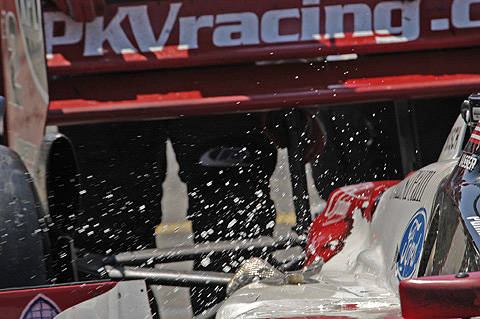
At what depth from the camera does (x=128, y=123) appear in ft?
13.9

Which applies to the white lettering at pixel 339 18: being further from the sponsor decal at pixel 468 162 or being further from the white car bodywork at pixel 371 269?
the sponsor decal at pixel 468 162

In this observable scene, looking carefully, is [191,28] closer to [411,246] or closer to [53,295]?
[411,246]

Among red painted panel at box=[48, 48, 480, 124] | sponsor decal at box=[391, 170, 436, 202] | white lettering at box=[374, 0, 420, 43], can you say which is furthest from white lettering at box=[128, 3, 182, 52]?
sponsor decal at box=[391, 170, 436, 202]

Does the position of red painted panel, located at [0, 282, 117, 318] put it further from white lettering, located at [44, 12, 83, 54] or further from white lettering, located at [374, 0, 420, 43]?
white lettering, located at [374, 0, 420, 43]

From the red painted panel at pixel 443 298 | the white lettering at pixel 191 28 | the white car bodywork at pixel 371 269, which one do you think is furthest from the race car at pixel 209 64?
the red painted panel at pixel 443 298

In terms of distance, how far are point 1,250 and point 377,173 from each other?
2.57 meters

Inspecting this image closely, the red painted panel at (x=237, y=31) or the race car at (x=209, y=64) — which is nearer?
the race car at (x=209, y=64)

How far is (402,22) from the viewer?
3.89 meters

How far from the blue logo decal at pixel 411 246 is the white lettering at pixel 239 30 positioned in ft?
5.92

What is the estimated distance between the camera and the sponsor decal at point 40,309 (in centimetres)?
193

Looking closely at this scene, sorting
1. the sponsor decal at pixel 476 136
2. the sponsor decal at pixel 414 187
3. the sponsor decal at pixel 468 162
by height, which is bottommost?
the sponsor decal at pixel 414 187

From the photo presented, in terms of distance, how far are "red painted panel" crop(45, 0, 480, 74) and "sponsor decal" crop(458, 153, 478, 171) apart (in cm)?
191

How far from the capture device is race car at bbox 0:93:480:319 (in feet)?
5.69

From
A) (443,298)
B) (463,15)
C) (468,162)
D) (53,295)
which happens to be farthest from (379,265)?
(463,15)
